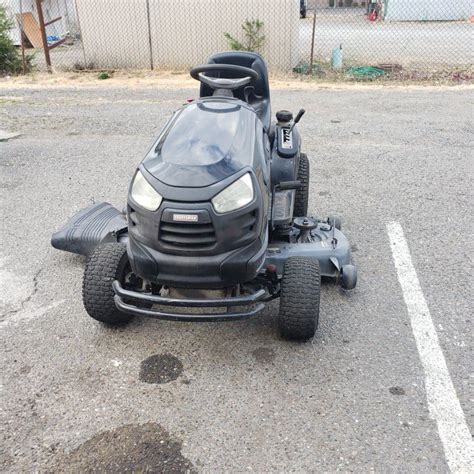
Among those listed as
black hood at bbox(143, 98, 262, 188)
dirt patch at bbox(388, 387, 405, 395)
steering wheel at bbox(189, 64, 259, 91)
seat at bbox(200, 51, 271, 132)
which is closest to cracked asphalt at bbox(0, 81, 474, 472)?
dirt patch at bbox(388, 387, 405, 395)

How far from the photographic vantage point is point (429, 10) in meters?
24.8

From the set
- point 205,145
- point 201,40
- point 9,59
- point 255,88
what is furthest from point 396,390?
point 9,59

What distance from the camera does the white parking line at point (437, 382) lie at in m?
2.57

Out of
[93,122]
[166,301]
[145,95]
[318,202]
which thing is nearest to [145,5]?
[145,95]

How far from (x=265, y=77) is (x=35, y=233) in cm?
245

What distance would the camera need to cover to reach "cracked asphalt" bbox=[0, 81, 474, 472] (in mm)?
2596

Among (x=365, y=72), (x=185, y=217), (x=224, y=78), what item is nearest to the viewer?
(x=185, y=217)

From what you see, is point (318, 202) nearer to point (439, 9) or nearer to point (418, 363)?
point (418, 363)

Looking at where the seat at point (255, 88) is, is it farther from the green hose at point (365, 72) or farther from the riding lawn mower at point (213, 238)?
the green hose at point (365, 72)

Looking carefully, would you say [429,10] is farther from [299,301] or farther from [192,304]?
[192,304]

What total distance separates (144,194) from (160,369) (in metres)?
1.02

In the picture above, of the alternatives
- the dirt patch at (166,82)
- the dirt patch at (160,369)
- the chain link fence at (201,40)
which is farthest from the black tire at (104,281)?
the chain link fence at (201,40)

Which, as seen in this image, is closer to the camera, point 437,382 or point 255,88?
point 437,382

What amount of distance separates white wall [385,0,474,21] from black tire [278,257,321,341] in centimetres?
2452
